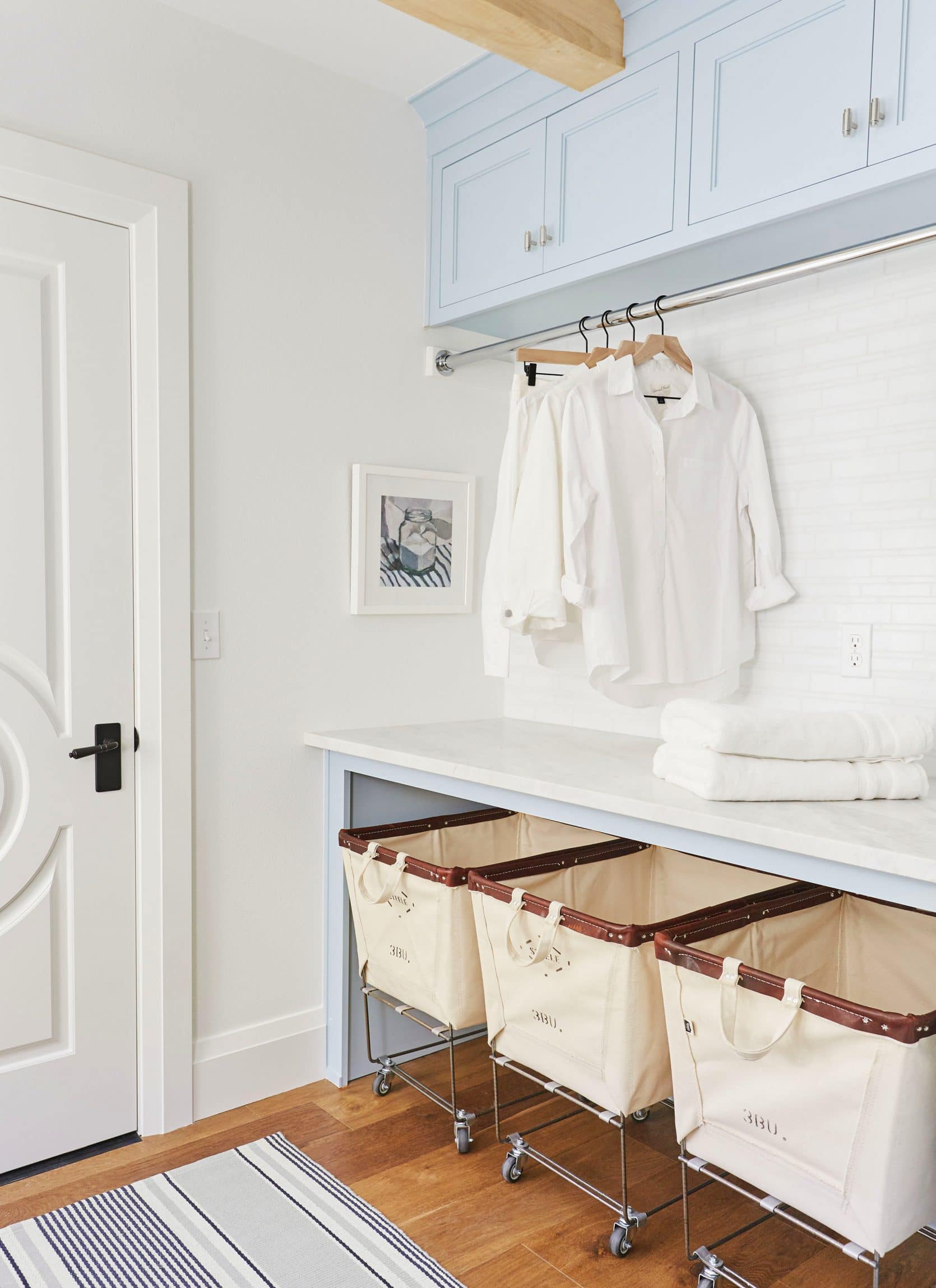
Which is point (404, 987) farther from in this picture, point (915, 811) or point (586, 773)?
point (915, 811)

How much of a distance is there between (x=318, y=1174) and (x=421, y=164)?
2519 mm

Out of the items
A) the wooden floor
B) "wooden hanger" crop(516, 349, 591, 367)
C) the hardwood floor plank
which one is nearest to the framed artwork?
"wooden hanger" crop(516, 349, 591, 367)

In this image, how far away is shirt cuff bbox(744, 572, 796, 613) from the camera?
91.8 inches

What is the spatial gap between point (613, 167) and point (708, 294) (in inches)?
15.2

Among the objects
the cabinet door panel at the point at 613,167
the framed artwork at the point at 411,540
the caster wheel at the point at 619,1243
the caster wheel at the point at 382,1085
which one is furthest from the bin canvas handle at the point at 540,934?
the cabinet door panel at the point at 613,167

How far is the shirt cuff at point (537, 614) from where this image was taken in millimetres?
2334

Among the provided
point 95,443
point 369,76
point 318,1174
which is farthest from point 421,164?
point 318,1174

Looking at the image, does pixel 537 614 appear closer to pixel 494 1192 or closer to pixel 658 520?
pixel 658 520

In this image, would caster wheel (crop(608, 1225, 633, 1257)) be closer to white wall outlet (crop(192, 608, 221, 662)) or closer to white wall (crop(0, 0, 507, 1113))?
white wall (crop(0, 0, 507, 1113))

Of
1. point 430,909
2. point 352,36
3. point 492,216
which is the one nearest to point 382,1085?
point 430,909

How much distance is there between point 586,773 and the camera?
209 cm

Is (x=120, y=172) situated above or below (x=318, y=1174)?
above

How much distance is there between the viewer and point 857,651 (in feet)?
7.30

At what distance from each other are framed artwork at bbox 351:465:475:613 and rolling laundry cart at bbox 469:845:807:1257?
0.91 meters
